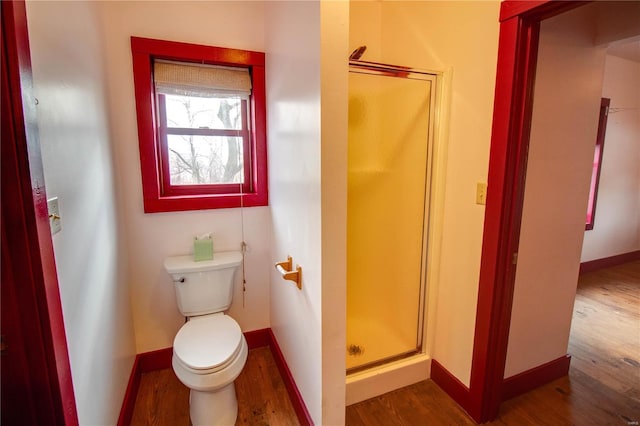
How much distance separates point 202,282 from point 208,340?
0.38 m

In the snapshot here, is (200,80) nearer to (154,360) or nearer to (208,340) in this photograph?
(208,340)

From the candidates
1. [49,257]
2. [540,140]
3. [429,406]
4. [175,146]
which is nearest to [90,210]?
[49,257]

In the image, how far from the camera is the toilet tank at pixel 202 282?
1.81 metres

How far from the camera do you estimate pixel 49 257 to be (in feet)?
2.67

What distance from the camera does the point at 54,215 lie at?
0.91 m

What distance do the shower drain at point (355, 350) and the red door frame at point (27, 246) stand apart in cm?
147

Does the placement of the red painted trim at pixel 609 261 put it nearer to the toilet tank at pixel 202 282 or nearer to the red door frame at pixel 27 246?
the toilet tank at pixel 202 282

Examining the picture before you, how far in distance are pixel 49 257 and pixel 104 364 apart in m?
0.73

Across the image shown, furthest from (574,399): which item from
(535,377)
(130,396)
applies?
(130,396)

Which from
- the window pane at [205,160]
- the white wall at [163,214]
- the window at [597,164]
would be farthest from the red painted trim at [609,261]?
the window pane at [205,160]

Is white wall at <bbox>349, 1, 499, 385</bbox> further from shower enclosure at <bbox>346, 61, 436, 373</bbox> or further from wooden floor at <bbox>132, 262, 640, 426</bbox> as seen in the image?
wooden floor at <bbox>132, 262, 640, 426</bbox>

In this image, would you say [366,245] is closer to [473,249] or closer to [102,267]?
[473,249]

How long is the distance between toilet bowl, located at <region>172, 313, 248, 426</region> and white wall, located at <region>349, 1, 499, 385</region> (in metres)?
1.18

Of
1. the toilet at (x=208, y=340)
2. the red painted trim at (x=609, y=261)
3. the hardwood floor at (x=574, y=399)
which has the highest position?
the toilet at (x=208, y=340)
